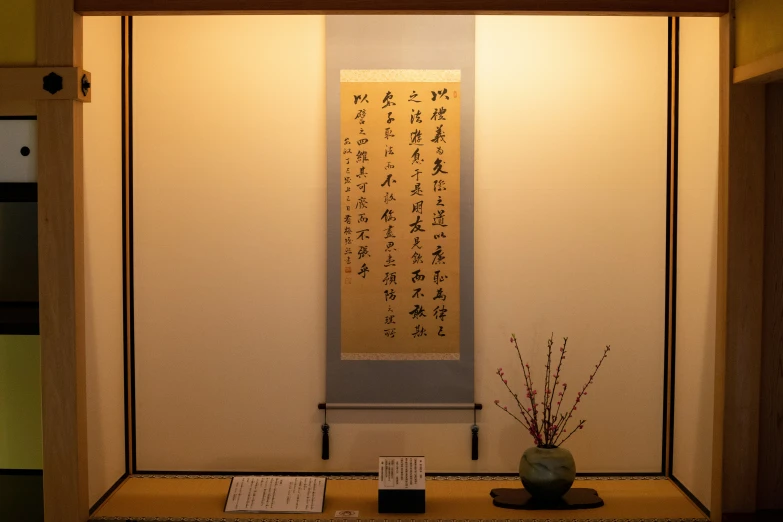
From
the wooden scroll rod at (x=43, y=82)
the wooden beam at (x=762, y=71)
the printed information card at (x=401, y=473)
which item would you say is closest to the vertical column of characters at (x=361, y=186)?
the printed information card at (x=401, y=473)

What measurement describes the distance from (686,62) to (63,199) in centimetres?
253

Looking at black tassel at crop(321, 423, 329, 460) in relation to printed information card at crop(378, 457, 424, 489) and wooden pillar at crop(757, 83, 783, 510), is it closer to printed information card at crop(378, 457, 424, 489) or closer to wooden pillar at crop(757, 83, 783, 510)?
printed information card at crop(378, 457, 424, 489)

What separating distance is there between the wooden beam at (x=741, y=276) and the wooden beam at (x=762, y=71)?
6 centimetres

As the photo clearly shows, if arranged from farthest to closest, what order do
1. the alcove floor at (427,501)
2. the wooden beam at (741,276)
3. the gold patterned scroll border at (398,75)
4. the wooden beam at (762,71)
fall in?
the gold patterned scroll border at (398,75), the alcove floor at (427,501), the wooden beam at (741,276), the wooden beam at (762,71)

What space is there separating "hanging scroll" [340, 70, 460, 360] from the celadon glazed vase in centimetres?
60

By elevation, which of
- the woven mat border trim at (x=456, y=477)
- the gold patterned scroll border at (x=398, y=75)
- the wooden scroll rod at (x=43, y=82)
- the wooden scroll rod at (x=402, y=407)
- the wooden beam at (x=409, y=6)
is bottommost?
the woven mat border trim at (x=456, y=477)

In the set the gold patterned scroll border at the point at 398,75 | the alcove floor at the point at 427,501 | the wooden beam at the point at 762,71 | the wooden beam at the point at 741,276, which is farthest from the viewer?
the gold patterned scroll border at the point at 398,75

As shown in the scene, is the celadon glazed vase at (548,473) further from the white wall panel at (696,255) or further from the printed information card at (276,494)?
the printed information card at (276,494)

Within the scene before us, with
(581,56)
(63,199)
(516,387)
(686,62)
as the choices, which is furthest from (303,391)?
(686,62)

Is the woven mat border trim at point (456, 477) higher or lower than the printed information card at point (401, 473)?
lower

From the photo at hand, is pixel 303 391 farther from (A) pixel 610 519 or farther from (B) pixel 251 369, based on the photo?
(A) pixel 610 519

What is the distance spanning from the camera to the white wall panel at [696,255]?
299 cm

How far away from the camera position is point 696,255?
3174 mm

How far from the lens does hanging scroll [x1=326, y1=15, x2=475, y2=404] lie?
3373 millimetres
